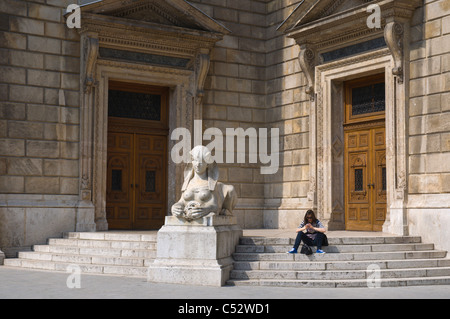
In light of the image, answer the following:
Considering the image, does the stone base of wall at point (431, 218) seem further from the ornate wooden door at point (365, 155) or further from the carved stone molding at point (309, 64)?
the carved stone molding at point (309, 64)

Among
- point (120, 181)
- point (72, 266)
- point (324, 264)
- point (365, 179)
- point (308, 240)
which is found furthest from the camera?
point (120, 181)

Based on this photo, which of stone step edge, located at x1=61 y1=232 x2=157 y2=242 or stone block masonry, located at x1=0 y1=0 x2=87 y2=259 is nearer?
stone step edge, located at x1=61 y1=232 x2=157 y2=242

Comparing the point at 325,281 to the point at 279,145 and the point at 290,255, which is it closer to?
the point at 290,255

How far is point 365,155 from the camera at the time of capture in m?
15.8

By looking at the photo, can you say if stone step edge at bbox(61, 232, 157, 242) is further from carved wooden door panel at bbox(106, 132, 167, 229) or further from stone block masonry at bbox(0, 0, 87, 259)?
carved wooden door panel at bbox(106, 132, 167, 229)

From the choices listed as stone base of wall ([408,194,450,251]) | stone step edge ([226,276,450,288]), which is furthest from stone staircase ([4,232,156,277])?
stone base of wall ([408,194,450,251])

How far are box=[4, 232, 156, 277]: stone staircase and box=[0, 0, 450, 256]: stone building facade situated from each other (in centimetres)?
95

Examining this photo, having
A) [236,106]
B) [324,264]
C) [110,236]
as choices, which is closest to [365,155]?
[236,106]

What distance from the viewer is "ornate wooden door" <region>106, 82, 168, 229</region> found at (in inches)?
658

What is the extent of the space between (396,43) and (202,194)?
564cm

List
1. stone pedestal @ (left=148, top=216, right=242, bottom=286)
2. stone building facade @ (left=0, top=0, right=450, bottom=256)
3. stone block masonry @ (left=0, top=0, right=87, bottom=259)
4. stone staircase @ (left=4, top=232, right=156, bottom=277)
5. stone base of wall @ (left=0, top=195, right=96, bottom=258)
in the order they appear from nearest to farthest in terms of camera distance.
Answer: stone pedestal @ (left=148, top=216, right=242, bottom=286), stone staircase @ (left=4, top=232, right=156, bottom=277), stone building facade @ (left=0, top=0, right=450, bottom=256), stone base of wall @ (left=0, top=195, right=96, bottom=258), stone block masonry @ (left=0, top=0, right=87, bottom=259)

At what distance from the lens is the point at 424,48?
13867 mm

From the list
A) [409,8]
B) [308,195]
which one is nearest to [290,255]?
[308,195]

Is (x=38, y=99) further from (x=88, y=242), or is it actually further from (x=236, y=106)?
(x=236, y=106)
